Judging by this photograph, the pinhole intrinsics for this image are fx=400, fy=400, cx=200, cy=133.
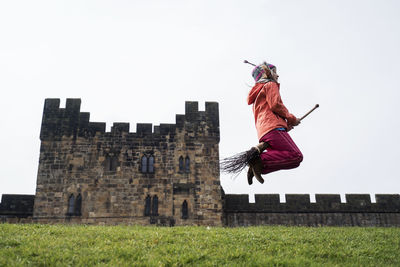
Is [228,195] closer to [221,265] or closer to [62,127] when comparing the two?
[62,127]

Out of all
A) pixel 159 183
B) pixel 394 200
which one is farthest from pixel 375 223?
Answer: pixel 159 183

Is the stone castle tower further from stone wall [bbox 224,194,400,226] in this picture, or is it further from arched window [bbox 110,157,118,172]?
stone wall [bbox 224,194,400,226]

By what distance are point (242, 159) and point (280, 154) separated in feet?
1.61

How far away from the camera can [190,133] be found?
2047 centimetres

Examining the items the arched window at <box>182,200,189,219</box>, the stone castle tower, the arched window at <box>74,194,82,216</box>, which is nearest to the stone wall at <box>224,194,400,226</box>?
the stone castle tower

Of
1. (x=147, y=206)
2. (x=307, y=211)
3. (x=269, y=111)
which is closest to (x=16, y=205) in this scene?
(x=147, y=206)

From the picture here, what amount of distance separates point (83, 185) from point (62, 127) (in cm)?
331

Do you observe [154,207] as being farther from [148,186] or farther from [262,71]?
[262,71]

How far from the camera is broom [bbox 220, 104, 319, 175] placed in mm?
5120

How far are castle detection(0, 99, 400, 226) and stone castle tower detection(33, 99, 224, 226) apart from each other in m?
0.05

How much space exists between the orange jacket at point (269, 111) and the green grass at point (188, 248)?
10.2 feet

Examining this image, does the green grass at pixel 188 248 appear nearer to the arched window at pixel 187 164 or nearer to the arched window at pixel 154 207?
the arched window at pixel 154 207

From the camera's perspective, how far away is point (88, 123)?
66.8 ft

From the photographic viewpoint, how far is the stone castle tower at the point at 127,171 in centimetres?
1880
